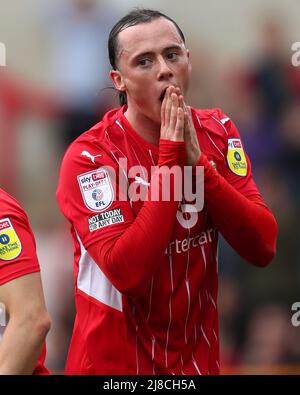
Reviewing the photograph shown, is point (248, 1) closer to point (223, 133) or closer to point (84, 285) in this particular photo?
point (223, 133)

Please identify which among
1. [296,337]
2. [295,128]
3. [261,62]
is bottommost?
[296,337]

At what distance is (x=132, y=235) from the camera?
11.7 feet

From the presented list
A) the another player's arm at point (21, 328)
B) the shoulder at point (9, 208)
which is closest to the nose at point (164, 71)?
the shoulder at point (9, 208)

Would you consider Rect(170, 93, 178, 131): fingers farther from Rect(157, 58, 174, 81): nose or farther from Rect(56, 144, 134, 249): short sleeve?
Rect(56, 144, 134, 249): short sleeve

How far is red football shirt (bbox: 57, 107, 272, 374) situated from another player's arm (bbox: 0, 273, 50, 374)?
0.44m

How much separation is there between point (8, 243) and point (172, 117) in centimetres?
83

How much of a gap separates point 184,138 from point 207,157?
10.1 inches

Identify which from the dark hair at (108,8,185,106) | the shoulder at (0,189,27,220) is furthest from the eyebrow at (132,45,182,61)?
the shoulder at (0,189,27,220)

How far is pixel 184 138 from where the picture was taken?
368cm

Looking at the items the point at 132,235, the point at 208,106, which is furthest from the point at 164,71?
the point at 208,106

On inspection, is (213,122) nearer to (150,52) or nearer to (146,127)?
(146,127)

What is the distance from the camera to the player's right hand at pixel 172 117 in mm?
3656

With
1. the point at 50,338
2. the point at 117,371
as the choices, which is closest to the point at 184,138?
the point at 117,371

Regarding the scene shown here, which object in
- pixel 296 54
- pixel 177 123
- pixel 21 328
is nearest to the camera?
pixel 21 328
